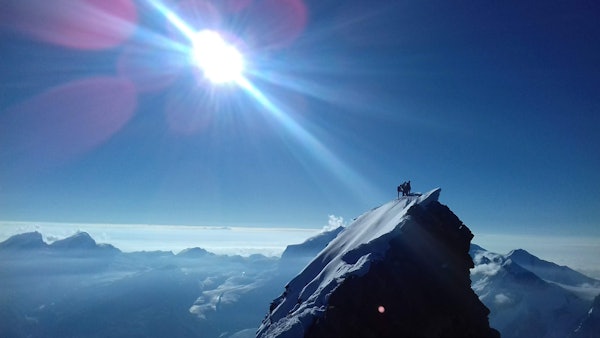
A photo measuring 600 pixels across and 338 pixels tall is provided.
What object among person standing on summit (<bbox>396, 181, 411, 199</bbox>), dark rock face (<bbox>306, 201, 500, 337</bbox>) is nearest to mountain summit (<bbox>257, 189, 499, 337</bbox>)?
dark rock face (<bbox>306, 201, 500, 337</bbox>)

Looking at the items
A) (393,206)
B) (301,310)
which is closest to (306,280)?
(301,310)

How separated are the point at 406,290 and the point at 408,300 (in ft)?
3.12

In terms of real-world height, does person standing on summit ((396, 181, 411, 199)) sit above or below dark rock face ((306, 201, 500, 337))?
above

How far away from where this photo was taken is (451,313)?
3450cm

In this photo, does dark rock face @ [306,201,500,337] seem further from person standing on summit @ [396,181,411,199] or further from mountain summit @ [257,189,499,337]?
person standing on summit @ [396,181,411,199]

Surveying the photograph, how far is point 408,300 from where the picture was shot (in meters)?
33.9

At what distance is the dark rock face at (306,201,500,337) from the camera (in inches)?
1300

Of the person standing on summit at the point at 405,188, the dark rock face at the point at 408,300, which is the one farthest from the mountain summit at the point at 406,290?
the person standing on summit at the point at 405,188

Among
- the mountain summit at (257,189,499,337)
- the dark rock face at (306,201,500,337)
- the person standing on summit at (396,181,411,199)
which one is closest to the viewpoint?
the dark rock face at (306,201,500,337)

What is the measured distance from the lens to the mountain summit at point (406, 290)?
33.2 meters

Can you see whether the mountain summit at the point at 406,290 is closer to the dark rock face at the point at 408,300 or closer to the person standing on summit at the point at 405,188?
the dark rock face at the point at 408,300

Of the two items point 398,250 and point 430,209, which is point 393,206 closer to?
point 430,209

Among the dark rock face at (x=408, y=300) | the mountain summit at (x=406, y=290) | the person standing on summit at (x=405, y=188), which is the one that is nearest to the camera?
the dark rock face at (x=408, y=300)

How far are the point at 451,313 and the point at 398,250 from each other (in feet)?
25.2
